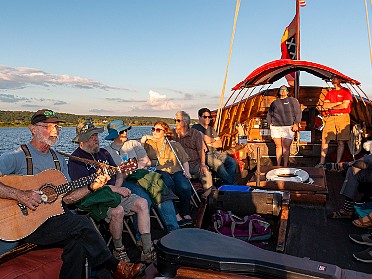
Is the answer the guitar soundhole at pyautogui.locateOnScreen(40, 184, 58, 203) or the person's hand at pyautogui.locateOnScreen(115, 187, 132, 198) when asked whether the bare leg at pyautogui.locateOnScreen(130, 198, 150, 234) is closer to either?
the person's hand at pyautogui.locateOnScreen(115, 187, 132, 198)

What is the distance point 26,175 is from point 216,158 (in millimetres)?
3833

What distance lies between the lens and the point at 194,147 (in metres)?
5.79

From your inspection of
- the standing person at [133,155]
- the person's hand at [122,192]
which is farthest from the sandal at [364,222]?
the person's hand at [122,192]

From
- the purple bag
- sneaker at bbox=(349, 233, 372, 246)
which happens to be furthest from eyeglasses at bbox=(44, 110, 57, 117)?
sneaker at bbox=(349, 233, 372, 246)

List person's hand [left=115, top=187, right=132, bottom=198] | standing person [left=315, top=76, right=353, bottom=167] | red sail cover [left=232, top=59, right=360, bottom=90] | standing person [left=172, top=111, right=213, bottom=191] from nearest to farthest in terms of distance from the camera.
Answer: person's hand [left=115, top=187, right=132, bottom=198]
standing person [left=172, top=111, right=213, bottom=191]
standing person [left=315, top=76, right=353, bottom=167]
red sail cover [left=232, top=59, right=360, bottom=90]

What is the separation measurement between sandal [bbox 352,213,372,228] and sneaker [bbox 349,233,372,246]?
348 mm

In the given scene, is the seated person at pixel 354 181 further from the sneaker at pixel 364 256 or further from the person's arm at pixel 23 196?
the person's arm at pixel 23 196

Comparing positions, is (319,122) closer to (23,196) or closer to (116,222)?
(116,222)

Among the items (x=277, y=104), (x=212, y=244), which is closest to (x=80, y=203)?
(x=212, y=244)

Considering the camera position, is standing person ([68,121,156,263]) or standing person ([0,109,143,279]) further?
standing person ([68,121,156,263])

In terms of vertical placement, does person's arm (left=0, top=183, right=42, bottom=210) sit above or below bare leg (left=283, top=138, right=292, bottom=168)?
above

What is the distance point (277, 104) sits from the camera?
25.8 ft

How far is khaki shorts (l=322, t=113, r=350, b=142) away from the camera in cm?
756

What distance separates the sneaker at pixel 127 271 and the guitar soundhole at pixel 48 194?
0.78m
